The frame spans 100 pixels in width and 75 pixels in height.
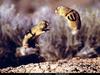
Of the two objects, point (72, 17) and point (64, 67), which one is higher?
point (72, 17)

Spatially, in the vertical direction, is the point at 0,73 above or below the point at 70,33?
below

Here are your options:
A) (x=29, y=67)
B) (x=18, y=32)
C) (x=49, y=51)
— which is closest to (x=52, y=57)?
(x=49, y=51)

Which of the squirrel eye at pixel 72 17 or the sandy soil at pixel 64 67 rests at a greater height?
the squirrel eye at pixel 72 17

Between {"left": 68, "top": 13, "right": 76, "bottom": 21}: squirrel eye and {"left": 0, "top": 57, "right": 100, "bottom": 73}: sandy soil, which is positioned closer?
{"left": 0, "top": 57, "right": 100, "bottom": 73}: sandy soil

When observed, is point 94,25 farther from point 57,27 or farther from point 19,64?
point 19,64

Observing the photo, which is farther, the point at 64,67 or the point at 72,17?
the point at 72,17

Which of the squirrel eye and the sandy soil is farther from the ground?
the squirrel eye

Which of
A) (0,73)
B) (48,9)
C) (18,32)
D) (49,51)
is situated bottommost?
(0,73)

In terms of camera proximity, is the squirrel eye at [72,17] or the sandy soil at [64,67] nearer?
the sandy soil at [64,67]

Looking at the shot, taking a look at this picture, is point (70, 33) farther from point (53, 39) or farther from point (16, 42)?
point (16, 42)
